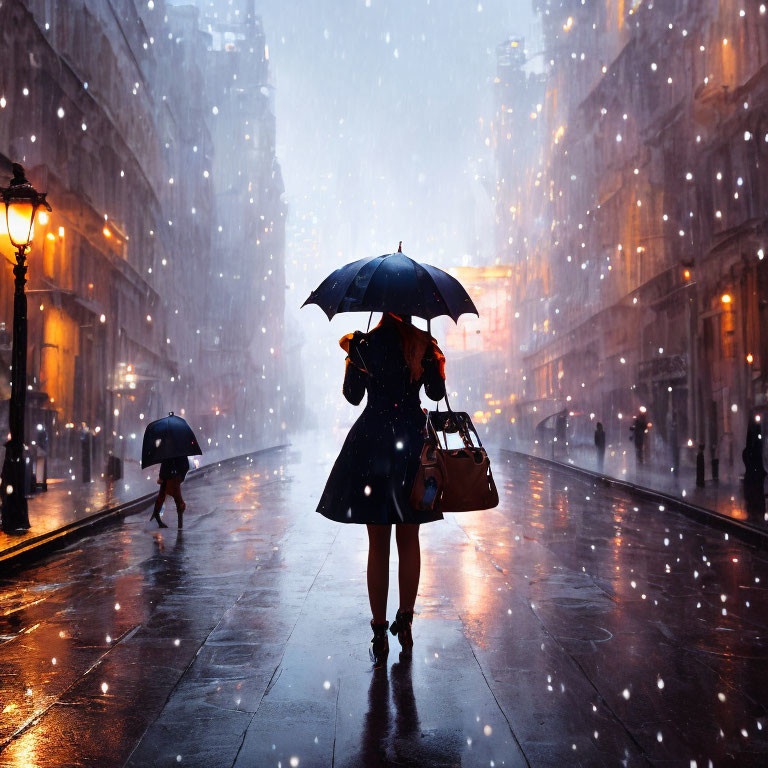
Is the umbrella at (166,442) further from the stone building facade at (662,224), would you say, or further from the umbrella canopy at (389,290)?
the stone building facade at (662,224)

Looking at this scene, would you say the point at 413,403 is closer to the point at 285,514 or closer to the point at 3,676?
the point at 3,676

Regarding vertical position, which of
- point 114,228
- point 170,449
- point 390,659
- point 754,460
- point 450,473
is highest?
point 114,228

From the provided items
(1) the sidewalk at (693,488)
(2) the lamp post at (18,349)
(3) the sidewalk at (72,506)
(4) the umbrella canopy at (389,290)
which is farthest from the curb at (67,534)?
(1) the sidewalk at (693,488)

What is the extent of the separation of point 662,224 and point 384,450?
1277 inches

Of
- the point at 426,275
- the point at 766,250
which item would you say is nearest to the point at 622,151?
the point at 766,250

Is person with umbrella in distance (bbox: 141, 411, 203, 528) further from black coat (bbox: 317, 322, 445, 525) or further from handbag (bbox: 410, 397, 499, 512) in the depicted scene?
handbag (bbox: 410, 397, 499, 512)

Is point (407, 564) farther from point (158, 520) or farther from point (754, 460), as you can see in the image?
point (754, 460)

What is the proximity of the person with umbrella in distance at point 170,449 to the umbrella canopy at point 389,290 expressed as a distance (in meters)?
6.07

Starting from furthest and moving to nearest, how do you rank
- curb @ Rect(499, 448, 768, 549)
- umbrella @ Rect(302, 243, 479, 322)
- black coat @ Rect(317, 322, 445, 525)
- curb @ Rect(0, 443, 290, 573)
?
curb @ Rect(499, 448, 768, 549) → curb @ Rect(0, 443, 290, 573) → umbrella @ Rect(302, 243, 479, 322) → black coat @ Rect(317, 322, 445, 525)

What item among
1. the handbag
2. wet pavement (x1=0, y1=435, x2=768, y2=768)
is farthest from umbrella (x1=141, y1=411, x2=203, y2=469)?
the handbag

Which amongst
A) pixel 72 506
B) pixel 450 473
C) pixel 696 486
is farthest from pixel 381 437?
pixel 696 486

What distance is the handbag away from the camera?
475cm

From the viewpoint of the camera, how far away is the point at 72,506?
14.8m

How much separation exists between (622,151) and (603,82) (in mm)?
4873
